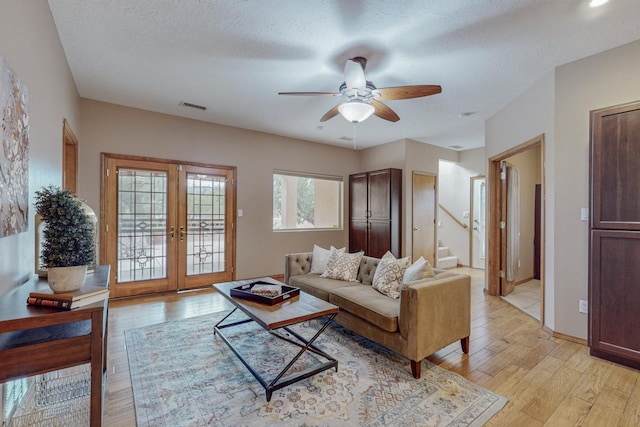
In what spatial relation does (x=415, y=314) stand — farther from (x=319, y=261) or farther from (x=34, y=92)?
(x=34, y=92)

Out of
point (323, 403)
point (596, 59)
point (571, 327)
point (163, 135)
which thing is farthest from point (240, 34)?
point (571, 327)

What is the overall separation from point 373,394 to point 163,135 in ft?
14.5

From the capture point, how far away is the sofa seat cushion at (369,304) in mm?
2297

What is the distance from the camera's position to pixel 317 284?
3256 mm

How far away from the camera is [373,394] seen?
1.98m

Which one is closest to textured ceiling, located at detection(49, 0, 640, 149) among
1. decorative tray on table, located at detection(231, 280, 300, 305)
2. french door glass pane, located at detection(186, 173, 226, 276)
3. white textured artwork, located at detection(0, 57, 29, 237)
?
white textured artwork, located at detection(0, 57, 29, 237)

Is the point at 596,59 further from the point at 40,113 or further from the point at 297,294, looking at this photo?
the point at 40,113

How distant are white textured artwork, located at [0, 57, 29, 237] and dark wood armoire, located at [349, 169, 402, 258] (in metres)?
4.84

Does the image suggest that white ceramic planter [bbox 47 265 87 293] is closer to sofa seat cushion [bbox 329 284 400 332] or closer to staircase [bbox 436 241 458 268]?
sofa seat cushion [bbox 329 284 400 332]

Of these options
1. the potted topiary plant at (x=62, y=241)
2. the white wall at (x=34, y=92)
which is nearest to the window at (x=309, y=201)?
the white wall at (x=34, y=92)

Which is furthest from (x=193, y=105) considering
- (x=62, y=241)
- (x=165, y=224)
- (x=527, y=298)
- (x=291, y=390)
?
(x=527, y=298)

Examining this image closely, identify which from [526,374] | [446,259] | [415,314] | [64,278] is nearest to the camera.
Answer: [64,278]

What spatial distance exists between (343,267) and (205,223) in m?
2.61

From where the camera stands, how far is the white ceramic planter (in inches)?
52.0
